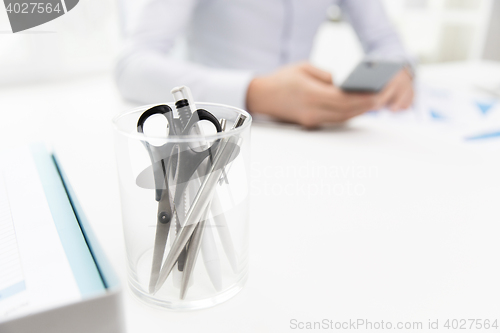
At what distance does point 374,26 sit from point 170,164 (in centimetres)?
88

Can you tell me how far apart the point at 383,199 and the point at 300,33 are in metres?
0.61

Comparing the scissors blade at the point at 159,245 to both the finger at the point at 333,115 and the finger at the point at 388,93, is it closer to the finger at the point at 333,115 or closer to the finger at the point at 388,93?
the finger at the point at 333,115

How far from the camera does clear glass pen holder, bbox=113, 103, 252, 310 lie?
21 centimetres

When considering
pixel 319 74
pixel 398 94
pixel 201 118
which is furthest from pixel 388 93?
pixel 201 118

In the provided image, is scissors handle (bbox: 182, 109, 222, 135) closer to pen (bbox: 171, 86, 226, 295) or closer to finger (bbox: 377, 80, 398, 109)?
pen (bbox: 171, 86, 226, 295)

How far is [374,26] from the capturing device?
37.1 inches

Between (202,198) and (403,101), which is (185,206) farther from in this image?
(403,101)

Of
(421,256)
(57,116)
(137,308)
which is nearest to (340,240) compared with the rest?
(421,256)

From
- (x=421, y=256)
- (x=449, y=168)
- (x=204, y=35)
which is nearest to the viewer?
(x=421, y=256)

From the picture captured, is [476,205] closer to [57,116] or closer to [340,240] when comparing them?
[340,240]

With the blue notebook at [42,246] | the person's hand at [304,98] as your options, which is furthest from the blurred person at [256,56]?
the blue notebook at [42,246]

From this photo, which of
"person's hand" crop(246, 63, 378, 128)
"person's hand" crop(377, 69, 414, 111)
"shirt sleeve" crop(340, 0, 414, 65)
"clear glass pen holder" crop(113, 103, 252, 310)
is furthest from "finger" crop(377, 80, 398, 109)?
"clear glass pen holder" crop(113, 103, 252, 310)

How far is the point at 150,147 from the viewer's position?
0.21 m

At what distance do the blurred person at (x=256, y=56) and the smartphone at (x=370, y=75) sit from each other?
12 millimetres
